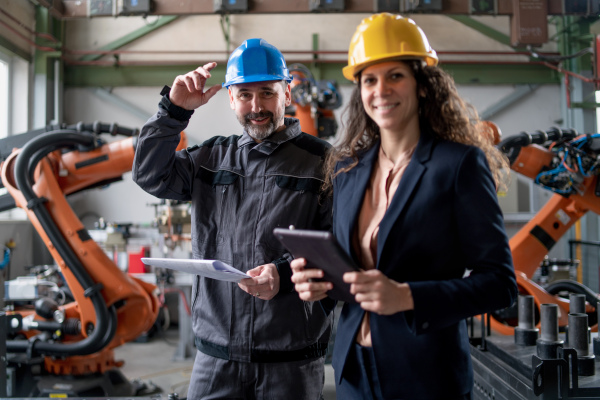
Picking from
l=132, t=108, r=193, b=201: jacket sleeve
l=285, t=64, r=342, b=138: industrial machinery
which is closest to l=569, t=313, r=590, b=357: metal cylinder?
l=132, t=108, r=193, b=201: jacket sleeve

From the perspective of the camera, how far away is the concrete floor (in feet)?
15.5

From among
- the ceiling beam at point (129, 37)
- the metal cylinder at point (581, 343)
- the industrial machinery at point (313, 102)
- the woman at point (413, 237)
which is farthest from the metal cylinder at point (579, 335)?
the ceiling beam at point (129, 37)

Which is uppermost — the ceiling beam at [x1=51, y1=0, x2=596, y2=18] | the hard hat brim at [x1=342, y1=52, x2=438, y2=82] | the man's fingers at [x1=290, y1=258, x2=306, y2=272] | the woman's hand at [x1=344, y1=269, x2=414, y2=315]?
the ceiling beam at [x1=51, y1=0, x2=596, y2=18]

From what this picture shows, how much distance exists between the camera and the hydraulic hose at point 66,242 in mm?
3629

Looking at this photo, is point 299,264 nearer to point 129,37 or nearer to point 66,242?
point 66,242

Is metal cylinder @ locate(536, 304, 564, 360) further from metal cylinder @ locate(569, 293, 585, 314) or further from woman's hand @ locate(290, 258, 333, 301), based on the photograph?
woman's hand @ locate(290, 258, 333, 301)

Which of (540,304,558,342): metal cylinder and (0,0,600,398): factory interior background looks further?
(0,0,600,398): factory interior background

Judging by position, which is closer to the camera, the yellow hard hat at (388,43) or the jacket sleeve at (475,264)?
the jacket sleeve at (475,264)

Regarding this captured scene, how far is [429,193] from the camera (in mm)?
1172

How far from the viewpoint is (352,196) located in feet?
4.37

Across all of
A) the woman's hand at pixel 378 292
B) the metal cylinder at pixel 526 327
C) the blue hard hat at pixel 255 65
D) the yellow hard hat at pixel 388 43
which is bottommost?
the metal cylinder at pixel 526 327

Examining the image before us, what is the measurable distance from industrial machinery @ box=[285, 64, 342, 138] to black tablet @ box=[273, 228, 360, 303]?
3.27 m

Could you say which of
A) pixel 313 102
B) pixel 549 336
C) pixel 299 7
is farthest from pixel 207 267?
pixel 299 7

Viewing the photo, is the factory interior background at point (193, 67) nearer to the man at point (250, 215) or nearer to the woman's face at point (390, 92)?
the man at point (250, 215)
